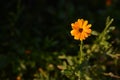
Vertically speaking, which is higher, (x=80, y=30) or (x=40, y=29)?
(x=40, y=29)

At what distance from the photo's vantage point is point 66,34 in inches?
135

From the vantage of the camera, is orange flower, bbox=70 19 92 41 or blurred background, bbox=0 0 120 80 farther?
blurred background, bbox=0 0 120 80

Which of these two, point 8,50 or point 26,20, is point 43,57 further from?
point 26,20

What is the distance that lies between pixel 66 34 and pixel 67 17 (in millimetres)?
275

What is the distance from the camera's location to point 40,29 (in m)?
3.64

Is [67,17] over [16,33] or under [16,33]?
over

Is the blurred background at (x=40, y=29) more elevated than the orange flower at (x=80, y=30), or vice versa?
the blurred background at (x=40, y=29)

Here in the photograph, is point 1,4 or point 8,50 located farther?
point 1,4

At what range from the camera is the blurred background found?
3.18 meters

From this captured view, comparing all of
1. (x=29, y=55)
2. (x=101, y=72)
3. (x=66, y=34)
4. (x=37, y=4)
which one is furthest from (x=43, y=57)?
(x=37, y=4)

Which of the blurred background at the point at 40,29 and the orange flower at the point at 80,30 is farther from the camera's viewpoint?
the blurred background at the point at 40,29

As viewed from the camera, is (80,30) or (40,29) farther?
(40,29)

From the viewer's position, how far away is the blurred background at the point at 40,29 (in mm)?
3182

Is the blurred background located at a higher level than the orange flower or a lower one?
higher
